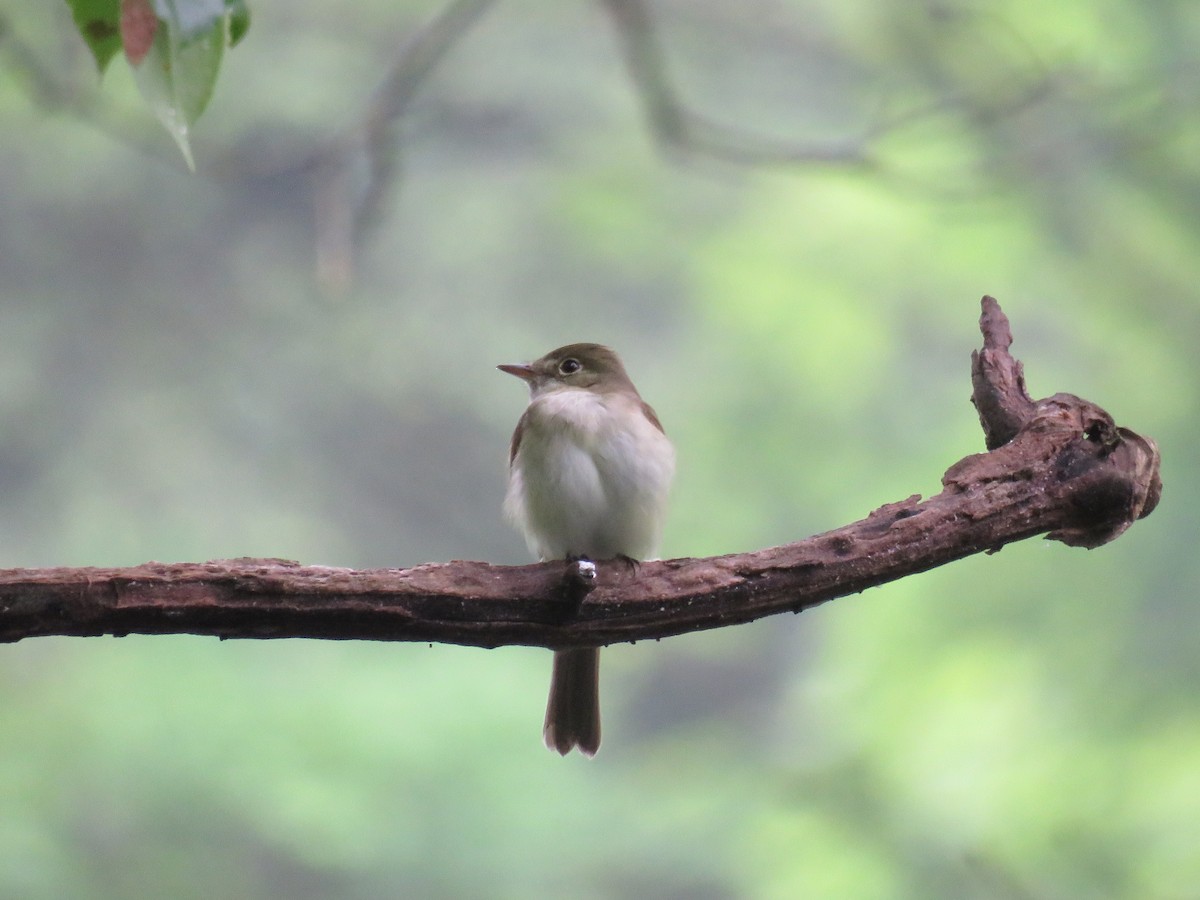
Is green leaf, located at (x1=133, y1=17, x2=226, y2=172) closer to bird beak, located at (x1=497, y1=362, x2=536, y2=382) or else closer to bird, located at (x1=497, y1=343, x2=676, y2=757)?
bird, located at (x1=497, y1=343, x2=676, y2=757)

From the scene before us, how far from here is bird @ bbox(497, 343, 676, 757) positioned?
313 centimetres

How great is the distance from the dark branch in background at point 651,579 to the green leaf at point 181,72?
0.76 metres

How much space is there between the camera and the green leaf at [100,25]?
1.49m

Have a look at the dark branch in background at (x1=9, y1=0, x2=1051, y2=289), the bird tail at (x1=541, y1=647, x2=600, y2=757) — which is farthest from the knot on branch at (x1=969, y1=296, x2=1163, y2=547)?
the dark branch in background at (x1=9, y1=0, x2=1051, y2=289)

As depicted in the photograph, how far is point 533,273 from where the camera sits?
6355mm

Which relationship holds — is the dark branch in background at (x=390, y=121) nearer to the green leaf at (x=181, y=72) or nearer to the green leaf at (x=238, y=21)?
the green leaf at (x=238, y=21)

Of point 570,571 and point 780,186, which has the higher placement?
point 780,186

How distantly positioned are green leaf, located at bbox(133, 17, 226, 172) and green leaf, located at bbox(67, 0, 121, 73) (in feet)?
0.27

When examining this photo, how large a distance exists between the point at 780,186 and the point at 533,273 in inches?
50.3

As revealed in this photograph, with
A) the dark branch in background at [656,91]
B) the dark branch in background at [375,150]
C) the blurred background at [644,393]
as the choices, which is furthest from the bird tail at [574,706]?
the blurred background at [644,393]

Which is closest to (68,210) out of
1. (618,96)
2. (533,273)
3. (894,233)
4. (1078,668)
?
(533,273)

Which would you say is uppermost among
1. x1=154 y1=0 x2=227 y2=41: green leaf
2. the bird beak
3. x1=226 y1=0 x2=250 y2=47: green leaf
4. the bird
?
the bird beak

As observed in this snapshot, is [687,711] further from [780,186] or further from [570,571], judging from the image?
[570,571]

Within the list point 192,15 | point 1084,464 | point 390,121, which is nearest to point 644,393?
point 390,121
